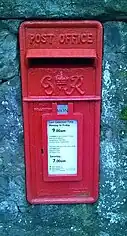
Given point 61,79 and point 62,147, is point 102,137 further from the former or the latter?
point 61,79

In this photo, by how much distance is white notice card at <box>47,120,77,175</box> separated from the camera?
2.21 m

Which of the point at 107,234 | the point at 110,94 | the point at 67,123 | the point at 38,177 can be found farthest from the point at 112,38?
the point at 107,234

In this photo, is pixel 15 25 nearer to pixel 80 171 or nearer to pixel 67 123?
pixel 67 123

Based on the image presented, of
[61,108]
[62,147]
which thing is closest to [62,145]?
[62,147]

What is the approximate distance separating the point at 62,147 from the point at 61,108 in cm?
23

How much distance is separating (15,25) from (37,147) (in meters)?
0.66

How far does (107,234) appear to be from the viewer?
2.50 m

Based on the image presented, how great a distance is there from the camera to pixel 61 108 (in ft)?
7.14

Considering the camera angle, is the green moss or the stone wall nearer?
the stone wall

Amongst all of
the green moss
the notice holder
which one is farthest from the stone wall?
the notice holder

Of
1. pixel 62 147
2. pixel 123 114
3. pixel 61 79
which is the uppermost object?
pixel 61 79

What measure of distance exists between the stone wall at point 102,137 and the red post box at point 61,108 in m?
0.06

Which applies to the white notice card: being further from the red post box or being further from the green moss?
the green moss

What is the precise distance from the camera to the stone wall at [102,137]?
6.88 ft
